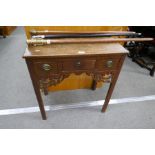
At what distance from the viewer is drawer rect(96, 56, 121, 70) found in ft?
3.46

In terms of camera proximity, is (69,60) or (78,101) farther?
(78,101)

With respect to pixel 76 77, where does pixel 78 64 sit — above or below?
above

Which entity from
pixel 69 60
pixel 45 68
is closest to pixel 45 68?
pixel 45 68

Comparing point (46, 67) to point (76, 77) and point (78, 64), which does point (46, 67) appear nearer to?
point (78, 64)

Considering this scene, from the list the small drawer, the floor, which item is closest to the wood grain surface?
the floor

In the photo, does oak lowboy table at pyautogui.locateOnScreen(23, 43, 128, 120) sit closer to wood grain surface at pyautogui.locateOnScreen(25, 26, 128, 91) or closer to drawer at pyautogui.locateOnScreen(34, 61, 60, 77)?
drawer at pyautogui.locateOnScreen(34, 61, 60, 77)

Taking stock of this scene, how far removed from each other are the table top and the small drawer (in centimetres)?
8

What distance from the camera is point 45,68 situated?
1.02 meters

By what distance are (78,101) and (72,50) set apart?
81 cm

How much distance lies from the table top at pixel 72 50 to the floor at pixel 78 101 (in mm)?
766

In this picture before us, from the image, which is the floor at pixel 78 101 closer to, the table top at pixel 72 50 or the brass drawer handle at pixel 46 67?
the brass drawer handle at pixel 46 67

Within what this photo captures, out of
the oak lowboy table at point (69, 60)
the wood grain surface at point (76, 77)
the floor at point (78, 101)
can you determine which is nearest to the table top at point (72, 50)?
the oak lowboy table at point (69, 60)

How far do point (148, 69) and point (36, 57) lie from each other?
76.7 inches
